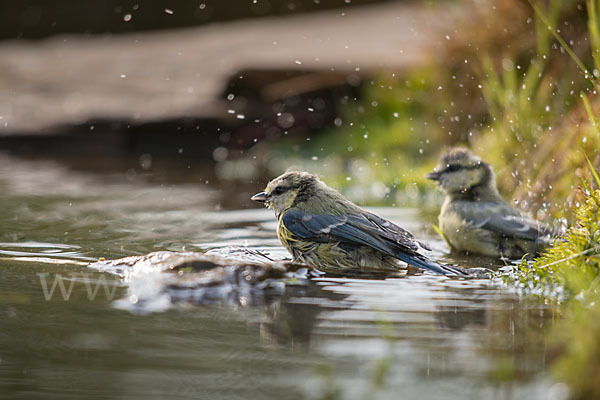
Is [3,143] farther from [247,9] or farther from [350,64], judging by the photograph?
[247,9]

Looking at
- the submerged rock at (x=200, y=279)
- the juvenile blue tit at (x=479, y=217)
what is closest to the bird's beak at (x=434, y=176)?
the juvenile blue tit at (x=479, y=217)

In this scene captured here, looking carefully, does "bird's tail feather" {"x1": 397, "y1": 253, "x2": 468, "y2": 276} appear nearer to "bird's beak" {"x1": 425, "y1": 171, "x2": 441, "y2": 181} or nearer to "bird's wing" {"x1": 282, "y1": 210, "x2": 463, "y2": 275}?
"bird's wing" {"x1": 282, "y1": 210, "x2": 463, "y2": 275}

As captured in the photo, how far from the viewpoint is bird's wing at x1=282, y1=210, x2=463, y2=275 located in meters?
5.28

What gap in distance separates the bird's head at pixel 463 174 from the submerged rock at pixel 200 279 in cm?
172

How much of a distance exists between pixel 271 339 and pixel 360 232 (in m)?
1.80

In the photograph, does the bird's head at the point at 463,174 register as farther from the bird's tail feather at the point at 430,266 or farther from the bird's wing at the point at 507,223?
the bird's tail feather at the point at 430,266

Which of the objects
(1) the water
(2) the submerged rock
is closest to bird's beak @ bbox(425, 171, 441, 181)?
(1) the water

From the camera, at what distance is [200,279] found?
4.68 meters

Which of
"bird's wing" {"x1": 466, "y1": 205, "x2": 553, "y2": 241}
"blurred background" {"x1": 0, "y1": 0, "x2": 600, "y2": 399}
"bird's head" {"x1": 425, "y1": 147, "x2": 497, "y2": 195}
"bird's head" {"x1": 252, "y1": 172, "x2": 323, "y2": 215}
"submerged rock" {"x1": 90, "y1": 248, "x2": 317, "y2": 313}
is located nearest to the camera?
"blurred background" {"x1": 0, "y1": 0, "x2": 600, "y2": 399}

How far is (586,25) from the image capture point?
307 inches

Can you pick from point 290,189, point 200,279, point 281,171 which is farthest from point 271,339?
point 281,171

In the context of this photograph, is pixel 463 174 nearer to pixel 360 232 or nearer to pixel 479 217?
Result: pixel 479 217

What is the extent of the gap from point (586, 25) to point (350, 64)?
14.3 feet

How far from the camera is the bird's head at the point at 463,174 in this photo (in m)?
6.26
